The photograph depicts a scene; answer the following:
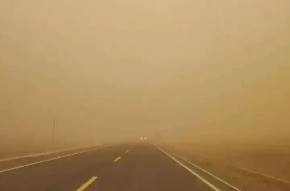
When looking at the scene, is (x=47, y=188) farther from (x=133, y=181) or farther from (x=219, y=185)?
(x=219, y=185)

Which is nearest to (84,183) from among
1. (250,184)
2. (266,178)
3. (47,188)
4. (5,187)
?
(47,188)

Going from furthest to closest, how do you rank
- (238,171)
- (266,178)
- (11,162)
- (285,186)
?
(11,162)
(238,171)
(266,178)
(285,186)

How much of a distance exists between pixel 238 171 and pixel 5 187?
34.9 feet

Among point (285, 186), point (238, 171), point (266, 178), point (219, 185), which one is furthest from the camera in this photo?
point (238, 171)

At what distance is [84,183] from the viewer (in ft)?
39.7

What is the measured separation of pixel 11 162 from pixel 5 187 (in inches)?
337

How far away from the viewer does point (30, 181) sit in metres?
12.2

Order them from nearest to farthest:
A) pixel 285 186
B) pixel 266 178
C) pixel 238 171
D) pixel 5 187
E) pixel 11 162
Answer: pixel 5 187, pixel 285 186, pixel 266 178, pixel 238 171, pixel 11 162

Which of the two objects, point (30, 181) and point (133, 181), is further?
point (133, 181)

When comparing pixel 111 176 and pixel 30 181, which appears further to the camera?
pixel 111 176

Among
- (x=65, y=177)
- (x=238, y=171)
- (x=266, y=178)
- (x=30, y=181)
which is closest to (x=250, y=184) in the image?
(x=266, y=178)

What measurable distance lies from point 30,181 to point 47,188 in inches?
72.8

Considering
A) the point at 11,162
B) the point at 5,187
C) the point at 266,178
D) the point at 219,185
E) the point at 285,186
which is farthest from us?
the point at 11,162

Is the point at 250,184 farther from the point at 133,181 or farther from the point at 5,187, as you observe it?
the point at 5,187
